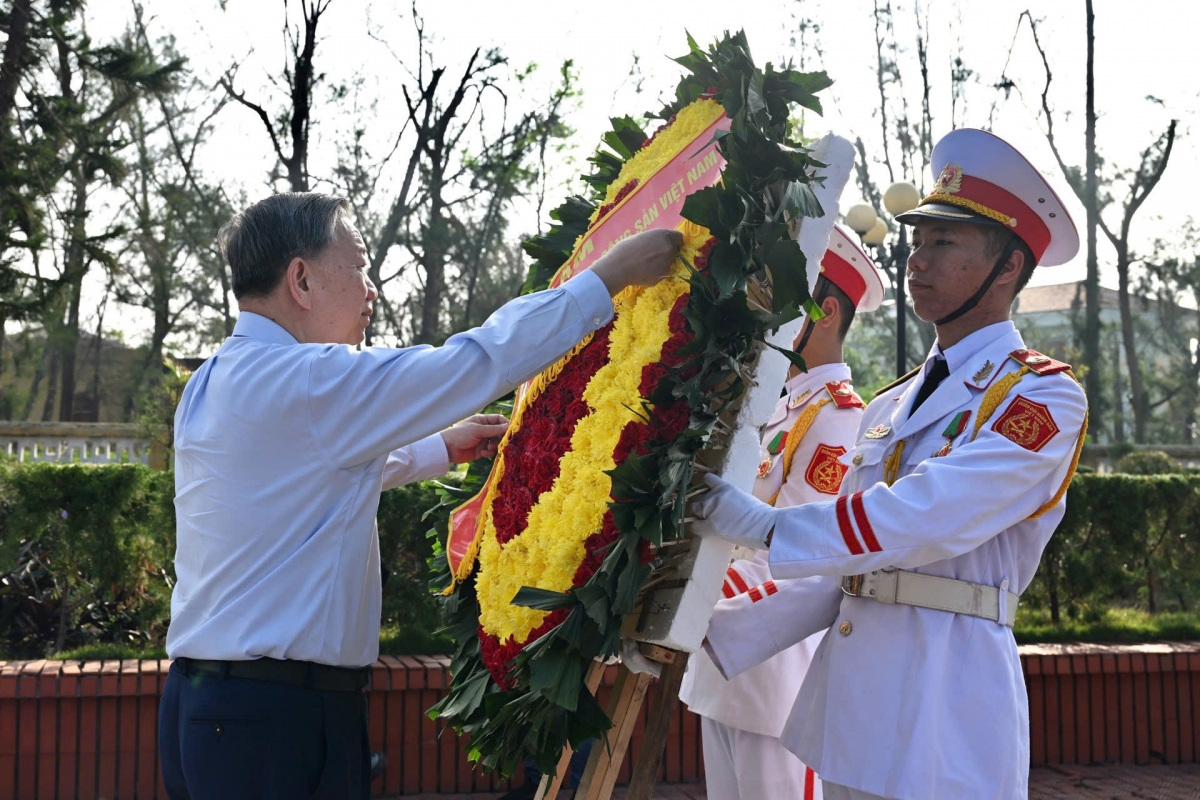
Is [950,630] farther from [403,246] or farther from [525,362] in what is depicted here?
[403,246]

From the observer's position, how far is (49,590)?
6676 millimetres

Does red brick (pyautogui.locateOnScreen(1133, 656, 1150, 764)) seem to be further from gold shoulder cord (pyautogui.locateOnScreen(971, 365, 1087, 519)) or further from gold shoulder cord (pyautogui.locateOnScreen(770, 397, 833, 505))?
gold shoulder cord (pyautogui.locateOnScreen(971, 365, 1087, 519))

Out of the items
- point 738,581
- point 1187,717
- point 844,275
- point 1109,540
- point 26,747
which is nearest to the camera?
point 738,581

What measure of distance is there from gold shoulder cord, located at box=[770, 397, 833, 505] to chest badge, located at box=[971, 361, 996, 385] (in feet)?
2.61

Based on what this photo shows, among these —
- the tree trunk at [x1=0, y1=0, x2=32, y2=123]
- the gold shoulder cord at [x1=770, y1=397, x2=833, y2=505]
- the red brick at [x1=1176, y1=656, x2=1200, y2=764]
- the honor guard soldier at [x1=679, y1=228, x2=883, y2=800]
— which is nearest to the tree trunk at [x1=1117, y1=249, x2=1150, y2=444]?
the red brick at [x1=1176, y1=656, x2=1200, y2=764]

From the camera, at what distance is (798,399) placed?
3.40 meters

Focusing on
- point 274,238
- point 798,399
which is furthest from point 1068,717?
point 274,238

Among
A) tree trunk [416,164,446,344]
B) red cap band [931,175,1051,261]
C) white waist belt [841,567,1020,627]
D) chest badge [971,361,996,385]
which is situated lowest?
white waist belt [841,567,1020,627]

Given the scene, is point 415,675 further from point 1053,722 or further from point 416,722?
point 1053,722

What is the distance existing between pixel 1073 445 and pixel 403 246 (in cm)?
1895

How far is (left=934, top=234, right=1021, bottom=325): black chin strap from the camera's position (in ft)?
8.68

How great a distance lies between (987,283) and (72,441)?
58.7 ft

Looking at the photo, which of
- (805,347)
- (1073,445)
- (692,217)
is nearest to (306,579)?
(692,217)

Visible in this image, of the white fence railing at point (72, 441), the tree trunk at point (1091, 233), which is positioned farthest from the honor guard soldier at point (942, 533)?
the tree trunk at point (1091, 233)
